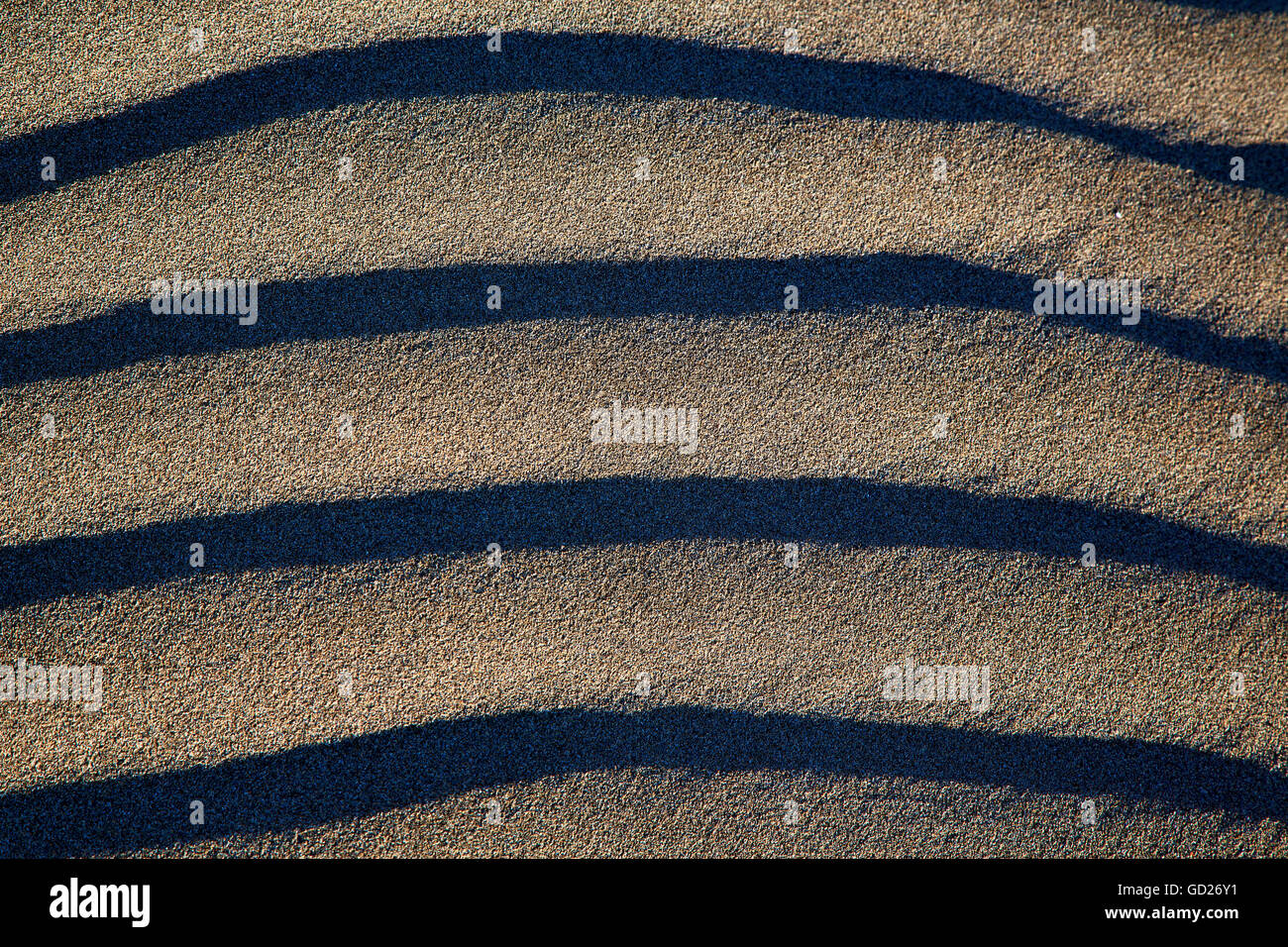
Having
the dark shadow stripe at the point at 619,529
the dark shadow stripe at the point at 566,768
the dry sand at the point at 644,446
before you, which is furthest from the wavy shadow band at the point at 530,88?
the dark shadow stripe at the point at 566,768

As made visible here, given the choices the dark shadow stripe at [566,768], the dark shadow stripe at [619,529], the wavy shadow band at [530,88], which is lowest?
the dark shadow stripe at [566,768]

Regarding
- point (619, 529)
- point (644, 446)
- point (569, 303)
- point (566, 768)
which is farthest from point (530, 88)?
point (566, 768)

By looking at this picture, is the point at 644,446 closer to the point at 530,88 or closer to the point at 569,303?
the point at 569,303

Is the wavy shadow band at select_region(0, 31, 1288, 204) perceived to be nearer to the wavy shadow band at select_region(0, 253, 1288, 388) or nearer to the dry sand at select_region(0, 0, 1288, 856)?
the dry sand at select_region(0, 0, 1288, 856)

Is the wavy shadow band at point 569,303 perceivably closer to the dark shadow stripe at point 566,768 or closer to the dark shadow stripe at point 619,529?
the dark shadow stripe at point 619,529
